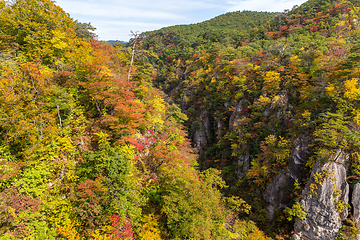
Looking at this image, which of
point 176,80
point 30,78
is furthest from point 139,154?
point 176,80

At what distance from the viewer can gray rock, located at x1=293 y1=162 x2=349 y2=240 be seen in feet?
41.5

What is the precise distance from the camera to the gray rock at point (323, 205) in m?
12.7

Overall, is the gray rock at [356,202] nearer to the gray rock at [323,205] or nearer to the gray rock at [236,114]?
the gray rock at [323,205]

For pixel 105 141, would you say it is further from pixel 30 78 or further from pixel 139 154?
pixel 30 78

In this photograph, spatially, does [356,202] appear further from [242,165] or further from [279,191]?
[242,165]

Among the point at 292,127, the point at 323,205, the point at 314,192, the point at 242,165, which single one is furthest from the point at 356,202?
the point at 242,165

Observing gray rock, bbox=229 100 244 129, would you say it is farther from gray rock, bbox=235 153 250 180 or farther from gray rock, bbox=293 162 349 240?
gray rock, bbox=293 162 349 240

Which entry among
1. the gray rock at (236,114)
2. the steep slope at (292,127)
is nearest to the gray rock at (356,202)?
the steep slope at (292,127)

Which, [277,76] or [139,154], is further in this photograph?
[277,76]

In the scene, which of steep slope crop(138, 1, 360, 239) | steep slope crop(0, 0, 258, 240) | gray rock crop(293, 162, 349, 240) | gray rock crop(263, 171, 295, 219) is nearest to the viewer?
steep slope crop(0, 0, 258, 240)

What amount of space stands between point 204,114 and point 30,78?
34275mm

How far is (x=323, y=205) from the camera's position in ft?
43.1

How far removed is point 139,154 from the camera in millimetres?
12852

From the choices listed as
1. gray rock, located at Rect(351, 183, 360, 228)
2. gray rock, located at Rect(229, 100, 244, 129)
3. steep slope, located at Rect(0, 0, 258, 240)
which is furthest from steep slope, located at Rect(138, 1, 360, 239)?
steep slope, located at Rect(0, 0, 258, 240)
